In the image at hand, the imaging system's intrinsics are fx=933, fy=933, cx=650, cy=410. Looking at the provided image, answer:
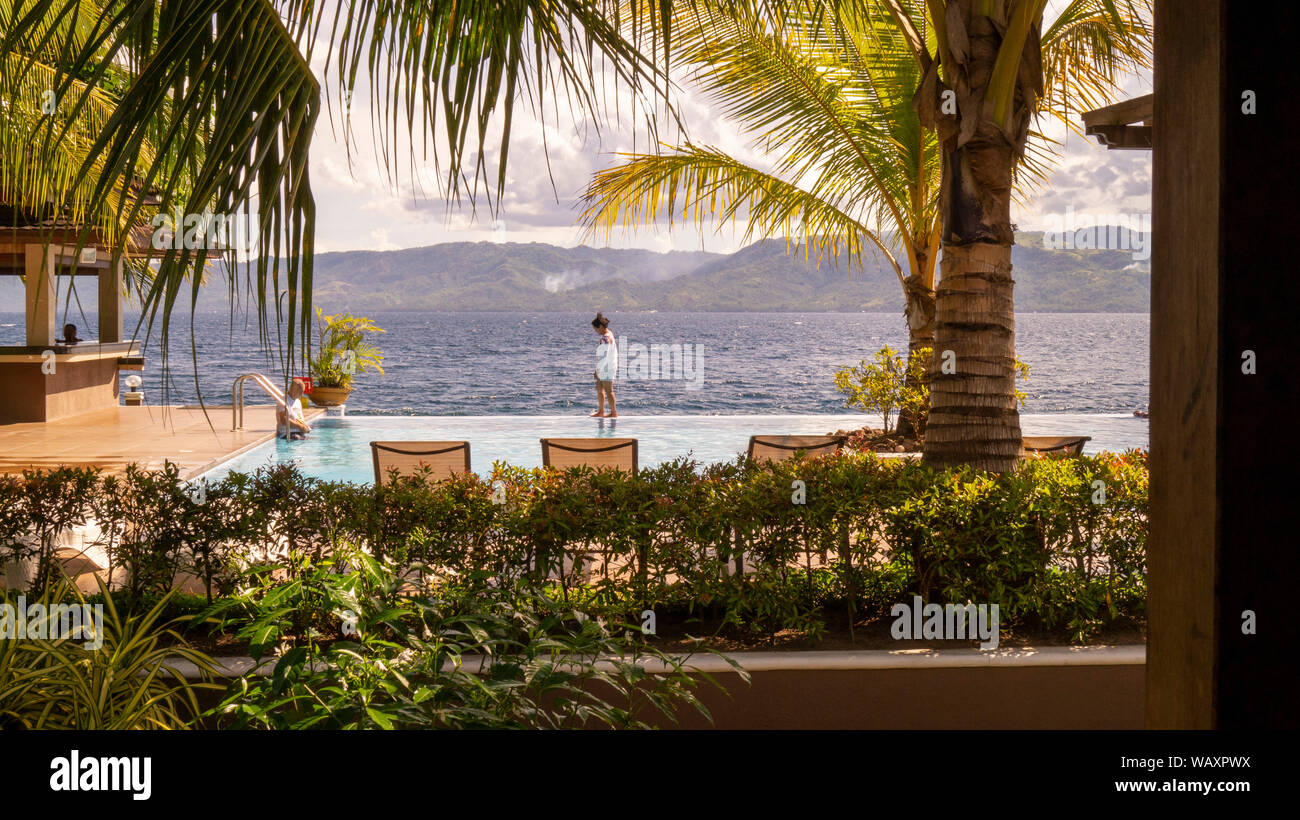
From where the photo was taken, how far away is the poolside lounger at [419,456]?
240 inches

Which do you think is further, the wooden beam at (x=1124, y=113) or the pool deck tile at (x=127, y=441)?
the pool deck tile at (x=127, y=441)

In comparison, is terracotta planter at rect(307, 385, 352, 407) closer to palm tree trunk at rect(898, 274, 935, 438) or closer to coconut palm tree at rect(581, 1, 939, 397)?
coconut palm tree at rect(581, 1, 939, 397)

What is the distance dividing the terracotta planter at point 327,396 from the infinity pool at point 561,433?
1.07 m

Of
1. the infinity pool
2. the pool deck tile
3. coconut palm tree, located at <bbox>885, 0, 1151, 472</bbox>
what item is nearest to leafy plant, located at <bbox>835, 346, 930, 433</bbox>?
the infinity pool

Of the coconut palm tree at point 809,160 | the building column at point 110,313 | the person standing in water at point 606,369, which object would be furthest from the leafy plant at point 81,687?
the building column at point 110,313

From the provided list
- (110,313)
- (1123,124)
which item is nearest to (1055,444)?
(1123,124)

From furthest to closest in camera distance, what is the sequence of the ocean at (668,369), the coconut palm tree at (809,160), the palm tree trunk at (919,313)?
the ocean at (668,369)
the palm tree trunk at (919,313)
the coconut palm tree at (809,160)

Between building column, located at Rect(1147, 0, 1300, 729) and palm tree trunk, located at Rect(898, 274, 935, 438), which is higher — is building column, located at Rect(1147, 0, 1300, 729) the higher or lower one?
the lower one

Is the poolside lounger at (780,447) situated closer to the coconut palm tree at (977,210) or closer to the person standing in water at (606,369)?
the coconut palm tree at (977,210)

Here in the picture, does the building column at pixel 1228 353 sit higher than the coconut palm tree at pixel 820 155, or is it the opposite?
the coconut palm tree at pixel 820 155

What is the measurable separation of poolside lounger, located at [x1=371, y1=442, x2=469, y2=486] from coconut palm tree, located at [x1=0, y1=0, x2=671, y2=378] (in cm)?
392

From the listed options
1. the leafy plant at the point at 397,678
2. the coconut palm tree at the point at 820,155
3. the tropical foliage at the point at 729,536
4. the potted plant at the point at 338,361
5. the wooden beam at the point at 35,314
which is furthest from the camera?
the potted plant at the point at 338,361

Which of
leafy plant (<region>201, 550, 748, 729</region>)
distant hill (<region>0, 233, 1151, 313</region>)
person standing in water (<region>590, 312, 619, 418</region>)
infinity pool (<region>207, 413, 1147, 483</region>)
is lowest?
infinity pool (<region>207, 413, 1147, 483</region>)

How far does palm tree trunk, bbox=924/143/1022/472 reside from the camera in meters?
4.21
